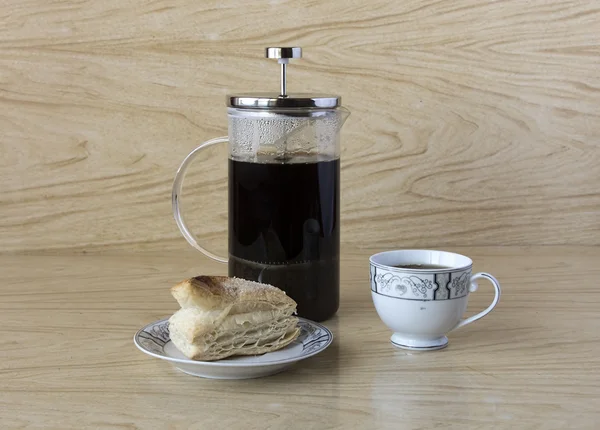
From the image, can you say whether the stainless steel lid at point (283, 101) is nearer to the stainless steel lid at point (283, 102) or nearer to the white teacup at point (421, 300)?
the stainless steel lid at point (283, 102)

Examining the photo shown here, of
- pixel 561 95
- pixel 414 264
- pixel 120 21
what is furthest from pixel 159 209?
pixel 561 95

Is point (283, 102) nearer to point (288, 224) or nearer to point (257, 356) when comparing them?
point (288, 224)

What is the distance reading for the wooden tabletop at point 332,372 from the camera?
0.69 m

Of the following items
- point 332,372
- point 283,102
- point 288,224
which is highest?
point 283,102

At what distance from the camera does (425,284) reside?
0.83m

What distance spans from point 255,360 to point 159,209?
59 cm

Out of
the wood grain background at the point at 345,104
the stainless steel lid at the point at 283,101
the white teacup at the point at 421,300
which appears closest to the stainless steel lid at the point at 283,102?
the stainless steel lid at the point at 283,101

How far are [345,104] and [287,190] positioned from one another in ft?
1.35

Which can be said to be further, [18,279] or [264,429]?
[18,279]

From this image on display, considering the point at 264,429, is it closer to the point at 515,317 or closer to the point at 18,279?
the point at 515,317

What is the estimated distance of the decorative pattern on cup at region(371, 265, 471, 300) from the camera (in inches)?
32.6

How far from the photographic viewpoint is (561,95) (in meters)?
1.29

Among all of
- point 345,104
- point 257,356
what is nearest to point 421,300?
point 257,356

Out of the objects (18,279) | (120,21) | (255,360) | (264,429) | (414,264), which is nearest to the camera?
(264,429)
